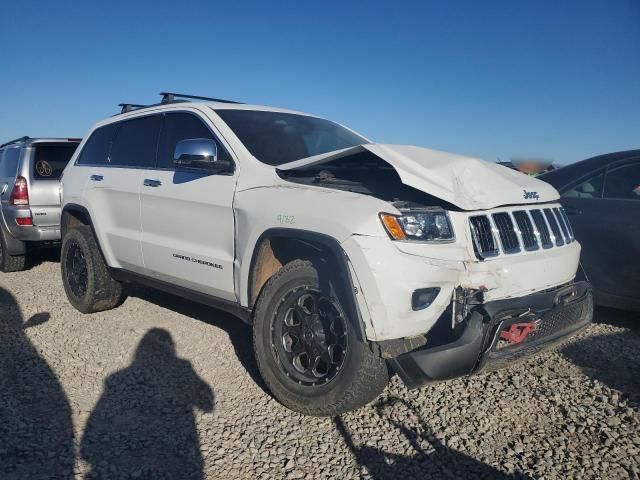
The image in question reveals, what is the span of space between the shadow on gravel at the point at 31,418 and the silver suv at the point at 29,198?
2758mm

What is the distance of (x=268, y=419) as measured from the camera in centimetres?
308

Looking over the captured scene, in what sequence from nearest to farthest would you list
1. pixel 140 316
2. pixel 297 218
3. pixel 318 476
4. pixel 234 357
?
1. pixel 318 476
2. pixel 297 218
3. pixel 234 357
4. pixel 140 316

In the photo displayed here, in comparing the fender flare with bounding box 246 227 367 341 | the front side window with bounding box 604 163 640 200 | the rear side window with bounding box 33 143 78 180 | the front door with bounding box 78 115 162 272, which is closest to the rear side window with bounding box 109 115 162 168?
the front door with bounding box 78 115 162 272

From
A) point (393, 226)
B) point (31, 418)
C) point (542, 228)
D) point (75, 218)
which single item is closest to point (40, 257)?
point (75, 218)

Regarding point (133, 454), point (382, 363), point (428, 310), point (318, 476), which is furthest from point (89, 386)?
point (428, 310)

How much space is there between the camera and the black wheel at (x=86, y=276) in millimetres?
4875

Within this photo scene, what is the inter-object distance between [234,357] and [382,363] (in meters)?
1.57

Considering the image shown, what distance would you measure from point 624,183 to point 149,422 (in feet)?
13.5

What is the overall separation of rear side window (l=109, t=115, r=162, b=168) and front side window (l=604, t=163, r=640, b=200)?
3851 millimetres

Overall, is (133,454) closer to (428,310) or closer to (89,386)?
(89,386)

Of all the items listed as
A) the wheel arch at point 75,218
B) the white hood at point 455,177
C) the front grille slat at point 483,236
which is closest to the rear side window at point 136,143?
the wheel arch at point 75,218

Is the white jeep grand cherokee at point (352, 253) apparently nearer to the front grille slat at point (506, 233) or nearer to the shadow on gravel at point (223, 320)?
the front grille slat at point (506, 233)

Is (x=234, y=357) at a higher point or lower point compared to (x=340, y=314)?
lower

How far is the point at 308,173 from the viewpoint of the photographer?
336 centimetres
